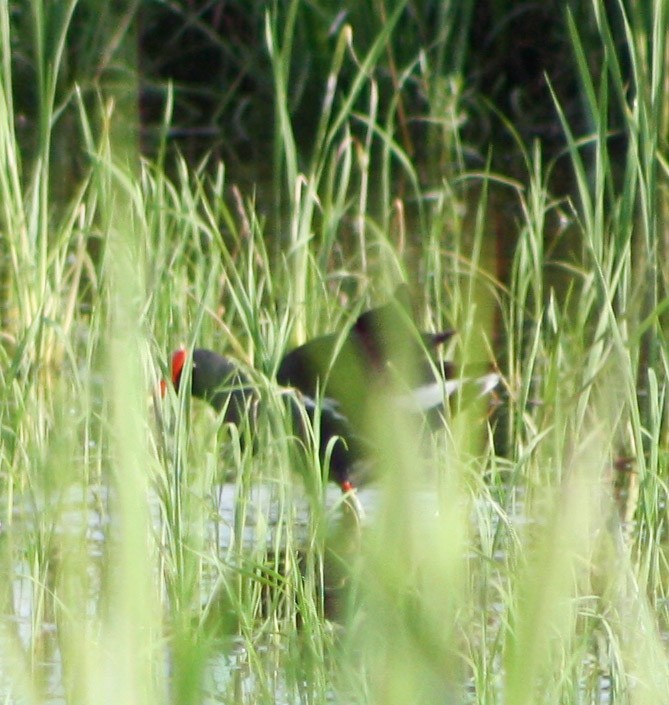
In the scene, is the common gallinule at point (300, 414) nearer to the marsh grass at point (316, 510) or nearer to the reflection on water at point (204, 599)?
the marsh grass at point (316, 510)

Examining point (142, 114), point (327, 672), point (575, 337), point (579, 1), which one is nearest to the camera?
point (327, 672)

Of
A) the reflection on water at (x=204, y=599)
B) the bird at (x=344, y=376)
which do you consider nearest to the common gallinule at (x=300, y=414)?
the bird at (x=344, y=376)

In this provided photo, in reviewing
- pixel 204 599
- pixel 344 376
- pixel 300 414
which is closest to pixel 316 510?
pixel 204 599

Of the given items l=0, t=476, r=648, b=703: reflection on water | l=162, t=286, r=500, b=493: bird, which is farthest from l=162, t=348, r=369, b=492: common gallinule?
l=0, t=476, r=648, b=703: reflection on water

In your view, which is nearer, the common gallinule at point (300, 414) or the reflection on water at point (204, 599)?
the reflection on water at point (204, 599)

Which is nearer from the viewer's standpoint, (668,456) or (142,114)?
(668,456)

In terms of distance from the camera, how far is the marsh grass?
86 centimetres

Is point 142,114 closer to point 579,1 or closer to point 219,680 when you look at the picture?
point 579,1

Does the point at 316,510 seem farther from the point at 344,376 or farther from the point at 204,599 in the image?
the point at 344,376

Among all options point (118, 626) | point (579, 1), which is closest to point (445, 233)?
point (579, 1)

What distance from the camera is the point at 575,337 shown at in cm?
209

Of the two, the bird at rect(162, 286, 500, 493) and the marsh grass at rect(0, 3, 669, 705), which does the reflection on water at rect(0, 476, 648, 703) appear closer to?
the marsh grass at rect(0, 3, 669, 705)

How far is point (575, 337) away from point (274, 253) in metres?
2.06

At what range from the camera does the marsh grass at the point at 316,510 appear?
2.83 ft
